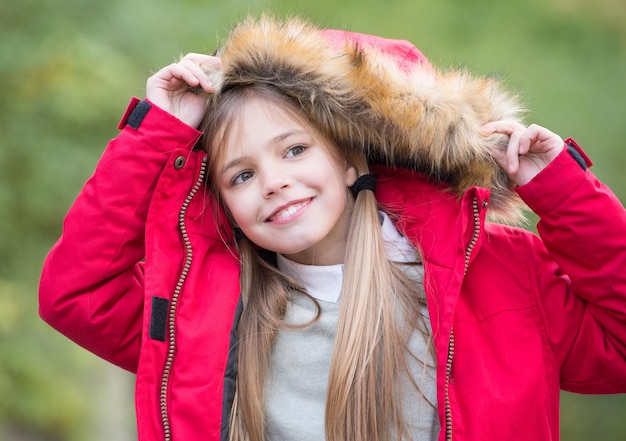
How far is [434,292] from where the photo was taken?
260 cm

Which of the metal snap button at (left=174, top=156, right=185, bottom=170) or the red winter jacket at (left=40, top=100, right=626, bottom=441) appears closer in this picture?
the red winter jacket at (left=40, top=100, right=626, bottom=441)

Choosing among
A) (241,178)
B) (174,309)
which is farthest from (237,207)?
(174,309)

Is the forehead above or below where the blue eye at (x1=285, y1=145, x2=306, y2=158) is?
above

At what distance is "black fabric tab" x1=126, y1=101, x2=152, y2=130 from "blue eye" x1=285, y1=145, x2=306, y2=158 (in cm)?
44

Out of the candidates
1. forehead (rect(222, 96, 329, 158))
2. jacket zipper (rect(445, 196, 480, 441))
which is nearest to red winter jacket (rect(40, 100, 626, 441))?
jacket zipper (rect(445, 196, 480, 441))

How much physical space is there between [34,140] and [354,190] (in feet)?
10.9

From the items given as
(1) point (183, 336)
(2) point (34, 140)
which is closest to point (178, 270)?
(1) point (183, 336)

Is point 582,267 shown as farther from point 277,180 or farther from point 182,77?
point 182,77

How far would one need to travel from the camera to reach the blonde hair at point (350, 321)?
2.58 metres

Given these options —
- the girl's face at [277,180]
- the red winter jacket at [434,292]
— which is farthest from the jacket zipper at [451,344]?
the girl's face at [277,180]

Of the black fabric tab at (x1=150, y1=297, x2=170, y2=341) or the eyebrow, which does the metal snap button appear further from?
the black fabric tab at (x1=150, y1=297, x2=170, y2=341)

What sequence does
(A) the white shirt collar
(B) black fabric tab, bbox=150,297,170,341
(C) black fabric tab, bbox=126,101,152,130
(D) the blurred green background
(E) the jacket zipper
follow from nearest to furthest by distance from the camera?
(E) the jacket zipper < (B) black fabric tab, bbox=150,297,170,341 < (C) black fabric tab, bbox=126,101,152,130 < (A) the white shirt collar < (D) the blurred green background

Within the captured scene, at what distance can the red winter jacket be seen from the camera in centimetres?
253

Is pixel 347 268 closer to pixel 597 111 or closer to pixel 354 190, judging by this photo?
pixel 354 190
